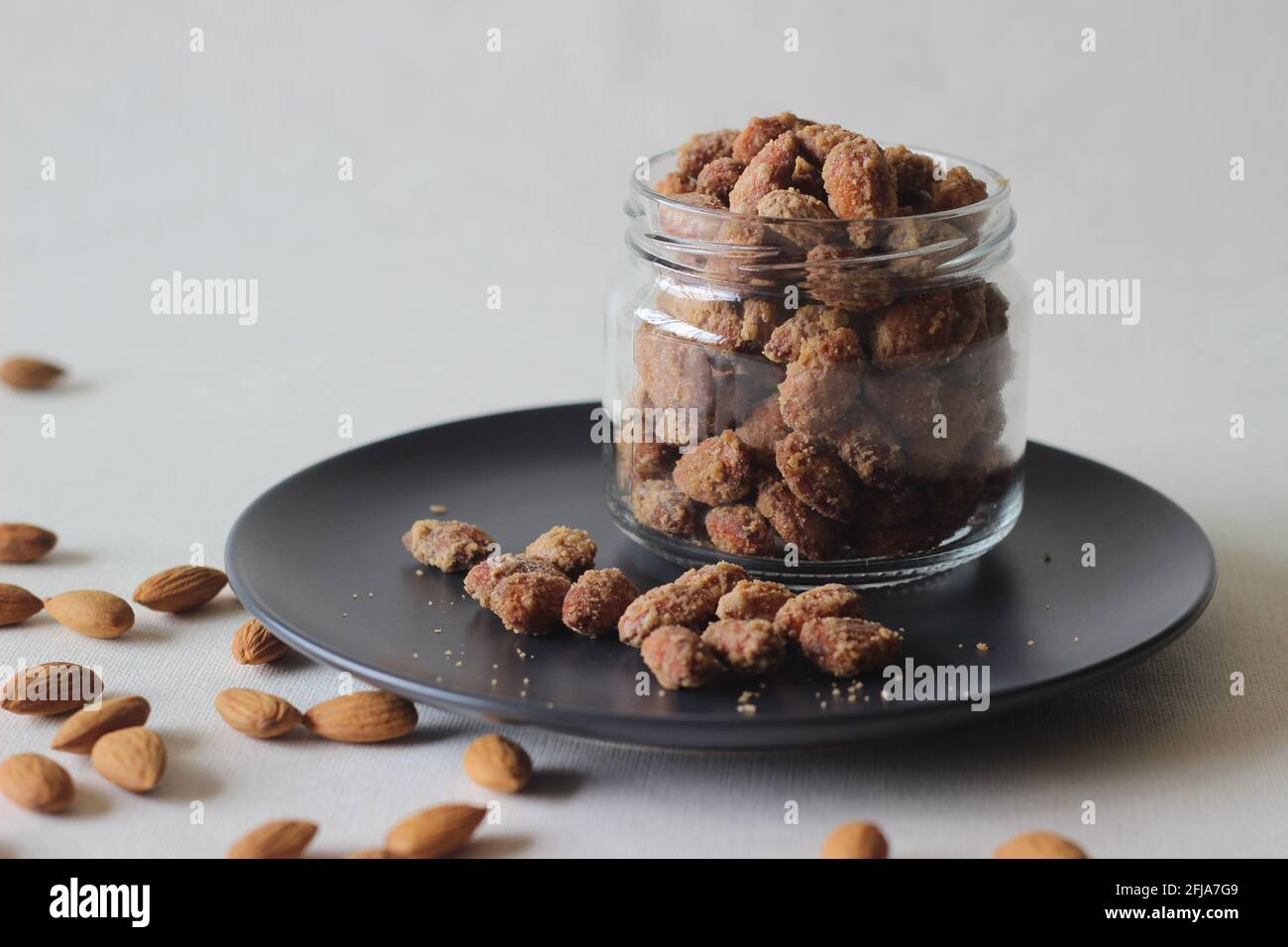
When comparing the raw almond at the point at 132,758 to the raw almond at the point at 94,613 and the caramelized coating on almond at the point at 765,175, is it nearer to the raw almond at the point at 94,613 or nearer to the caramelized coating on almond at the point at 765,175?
the raw almond at the point at 94,613

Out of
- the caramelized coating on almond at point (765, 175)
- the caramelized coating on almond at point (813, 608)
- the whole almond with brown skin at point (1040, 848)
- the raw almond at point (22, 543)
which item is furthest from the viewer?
the raw almond at point (22, 543)

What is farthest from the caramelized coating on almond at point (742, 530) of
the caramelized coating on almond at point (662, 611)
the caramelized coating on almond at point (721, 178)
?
the caramelized coating on almond at point (721, 178)

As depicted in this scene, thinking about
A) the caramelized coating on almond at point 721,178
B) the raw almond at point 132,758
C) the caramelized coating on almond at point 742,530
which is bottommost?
the raw almond at point 132,758

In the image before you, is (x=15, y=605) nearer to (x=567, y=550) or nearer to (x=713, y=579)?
(x=567, y=550)

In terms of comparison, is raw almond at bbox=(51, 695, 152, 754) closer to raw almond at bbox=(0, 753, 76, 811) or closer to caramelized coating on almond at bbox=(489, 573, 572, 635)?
raw almond at bbox=(0, 753, 76, 811)

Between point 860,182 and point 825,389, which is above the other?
point 860,182

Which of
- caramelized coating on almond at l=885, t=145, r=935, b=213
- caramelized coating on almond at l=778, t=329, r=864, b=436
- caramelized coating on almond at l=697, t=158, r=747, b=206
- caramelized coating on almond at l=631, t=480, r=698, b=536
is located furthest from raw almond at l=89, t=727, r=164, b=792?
caramelized coating on almond at l=885, t=145, r=935, b=213

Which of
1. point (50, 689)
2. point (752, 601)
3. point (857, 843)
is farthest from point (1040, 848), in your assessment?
point (50, 689)
